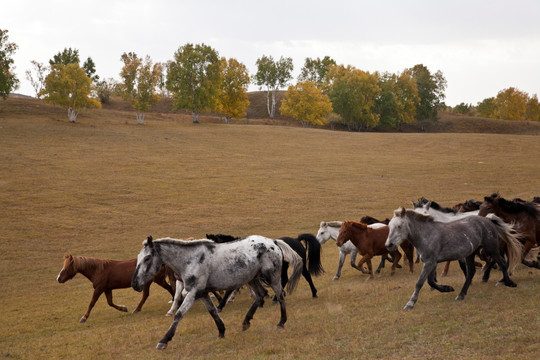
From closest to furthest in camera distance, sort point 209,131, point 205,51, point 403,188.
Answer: point 403,188 < point 209,131 < point 205,51

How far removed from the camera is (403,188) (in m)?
37.1

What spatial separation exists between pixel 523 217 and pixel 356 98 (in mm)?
85739

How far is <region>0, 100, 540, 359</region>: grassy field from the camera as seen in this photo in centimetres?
905

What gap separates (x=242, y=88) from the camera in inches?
3531

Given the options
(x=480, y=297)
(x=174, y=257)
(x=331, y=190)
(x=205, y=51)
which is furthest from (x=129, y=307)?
(x=205, y=51)

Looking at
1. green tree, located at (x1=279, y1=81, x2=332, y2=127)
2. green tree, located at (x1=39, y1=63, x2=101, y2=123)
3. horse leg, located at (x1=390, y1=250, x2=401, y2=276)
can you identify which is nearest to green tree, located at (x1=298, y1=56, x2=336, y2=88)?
green tree, located at (x1=279, y1=81, x2=332, y2=127)

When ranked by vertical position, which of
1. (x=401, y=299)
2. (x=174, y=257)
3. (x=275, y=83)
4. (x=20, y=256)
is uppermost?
(x=275, y=83)

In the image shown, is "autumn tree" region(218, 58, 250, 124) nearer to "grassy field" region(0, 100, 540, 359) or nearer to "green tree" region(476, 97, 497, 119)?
"grassy field" region(0, 100, 540, 359)

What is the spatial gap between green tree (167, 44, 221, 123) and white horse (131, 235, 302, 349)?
69.7 meters

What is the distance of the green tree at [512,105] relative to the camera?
120 m

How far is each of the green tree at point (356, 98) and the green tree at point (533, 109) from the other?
161 feet

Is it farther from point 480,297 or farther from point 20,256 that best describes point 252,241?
point 20,256

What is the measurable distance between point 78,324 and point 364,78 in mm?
91266

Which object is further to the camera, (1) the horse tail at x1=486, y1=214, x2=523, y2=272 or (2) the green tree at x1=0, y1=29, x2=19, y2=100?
(2) the green tree at x1=0, y1=29, x2=19, y2=100
